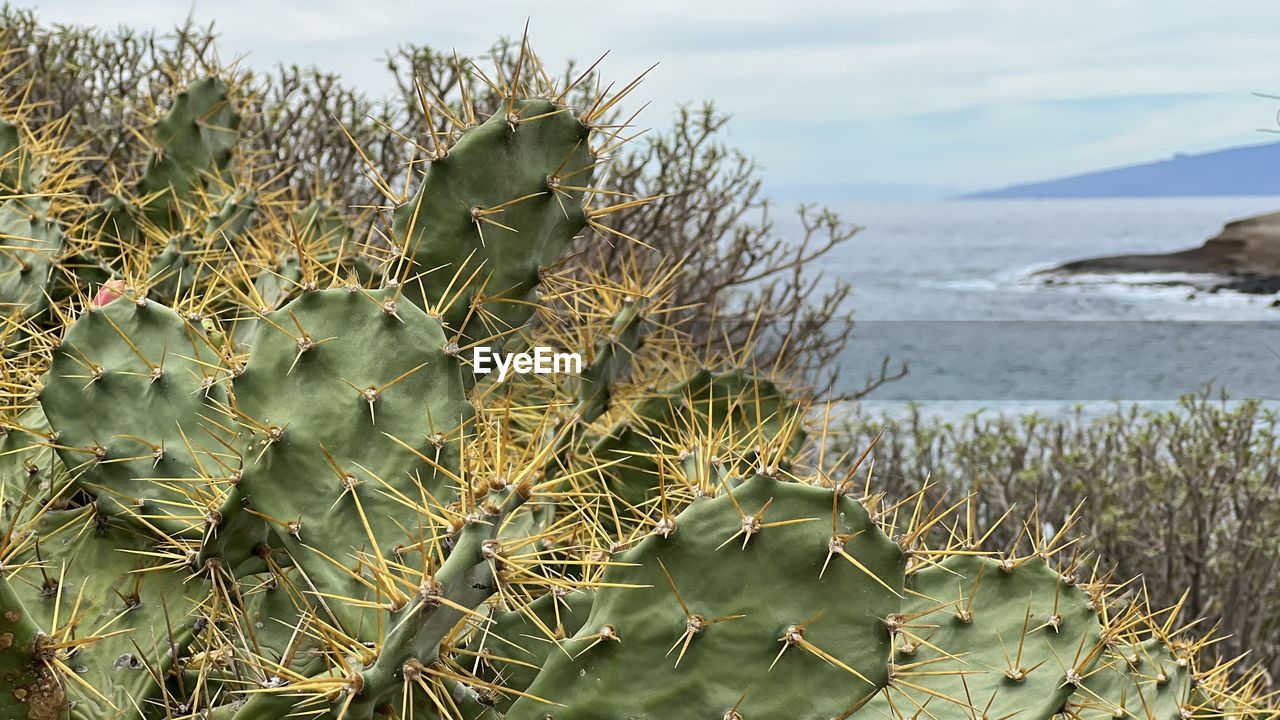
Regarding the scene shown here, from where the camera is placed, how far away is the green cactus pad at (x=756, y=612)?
1.34 metres

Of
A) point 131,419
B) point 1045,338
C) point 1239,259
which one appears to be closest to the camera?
point 131,419

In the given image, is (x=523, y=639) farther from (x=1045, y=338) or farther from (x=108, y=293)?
(x=1045, y=338)

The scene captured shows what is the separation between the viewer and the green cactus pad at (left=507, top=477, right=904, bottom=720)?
134 centimetres

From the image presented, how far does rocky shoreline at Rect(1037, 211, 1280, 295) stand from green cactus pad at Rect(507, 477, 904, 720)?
13.9 meters

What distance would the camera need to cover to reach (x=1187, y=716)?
1.97m

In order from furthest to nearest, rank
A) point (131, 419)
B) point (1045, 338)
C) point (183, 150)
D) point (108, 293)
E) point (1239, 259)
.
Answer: point (1045, 338) < point (1239, 259) < point (183, 150) < point (108, 293) < point (131, 419)

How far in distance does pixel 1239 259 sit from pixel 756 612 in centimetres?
1814

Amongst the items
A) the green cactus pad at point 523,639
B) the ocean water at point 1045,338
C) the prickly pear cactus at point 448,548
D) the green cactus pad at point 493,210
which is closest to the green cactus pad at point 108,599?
the prickly pear cactus at point 448,548

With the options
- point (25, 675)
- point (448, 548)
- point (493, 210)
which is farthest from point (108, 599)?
point (493, 210)

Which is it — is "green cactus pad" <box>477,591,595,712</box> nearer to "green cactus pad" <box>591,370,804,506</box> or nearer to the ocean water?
"green cactus pad" <box>591,370,804,506</box>

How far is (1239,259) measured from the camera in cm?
1722

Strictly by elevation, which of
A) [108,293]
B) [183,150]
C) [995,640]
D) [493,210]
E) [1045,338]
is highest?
[183,150]

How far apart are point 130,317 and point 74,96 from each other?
9.84ft

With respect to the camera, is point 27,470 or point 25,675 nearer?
point 25,675
